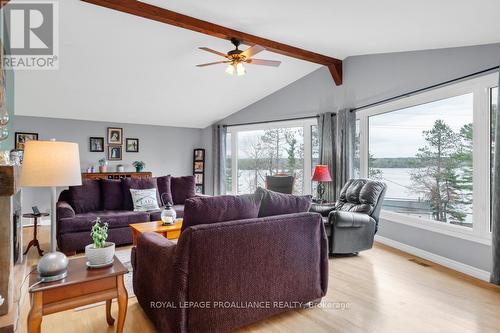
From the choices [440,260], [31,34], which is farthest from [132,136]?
[440,260]

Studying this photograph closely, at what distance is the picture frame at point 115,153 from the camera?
254 inches

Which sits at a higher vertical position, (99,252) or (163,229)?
(99,252)

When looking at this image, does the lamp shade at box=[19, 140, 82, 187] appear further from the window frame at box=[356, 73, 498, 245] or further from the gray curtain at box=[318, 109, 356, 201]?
the gray curtain at box=[318, 109, 356, 201]

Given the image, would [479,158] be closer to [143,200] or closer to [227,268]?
[227,268]

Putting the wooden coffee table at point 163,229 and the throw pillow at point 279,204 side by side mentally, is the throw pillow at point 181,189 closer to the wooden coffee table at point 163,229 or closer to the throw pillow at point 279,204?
the wooden coffee table at point 163,229

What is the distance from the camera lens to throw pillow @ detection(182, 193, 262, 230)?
1.88 metres

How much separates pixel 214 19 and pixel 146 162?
4.30 m

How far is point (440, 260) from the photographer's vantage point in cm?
352

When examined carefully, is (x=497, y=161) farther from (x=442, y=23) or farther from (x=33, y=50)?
(x=33, y=50)

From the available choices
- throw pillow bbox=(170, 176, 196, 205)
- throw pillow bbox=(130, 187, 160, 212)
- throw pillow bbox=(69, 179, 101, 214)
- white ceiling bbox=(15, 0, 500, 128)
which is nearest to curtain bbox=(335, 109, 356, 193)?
white ceiling bbox=(15, 0, 500, 128)

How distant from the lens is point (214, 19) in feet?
11.7

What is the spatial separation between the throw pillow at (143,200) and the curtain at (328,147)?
292cm

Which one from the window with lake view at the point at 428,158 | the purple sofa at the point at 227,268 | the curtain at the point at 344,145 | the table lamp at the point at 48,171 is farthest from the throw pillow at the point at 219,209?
the curtain at the point at 344,145

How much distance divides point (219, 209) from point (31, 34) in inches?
138
